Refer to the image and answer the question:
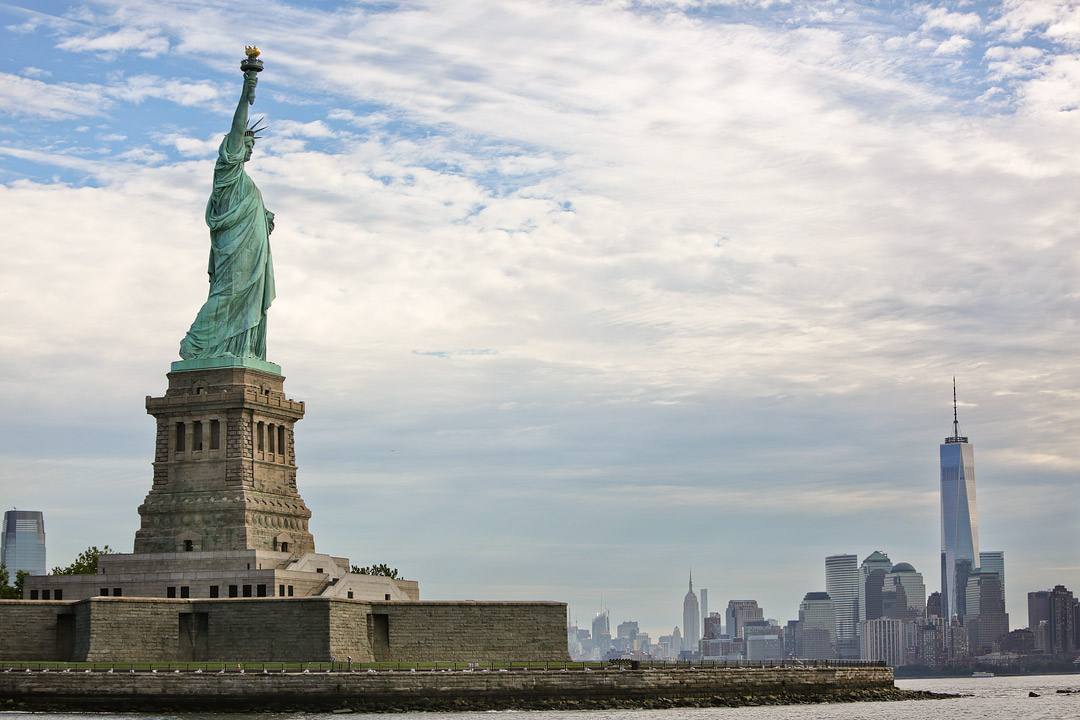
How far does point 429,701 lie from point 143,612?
15.1 m

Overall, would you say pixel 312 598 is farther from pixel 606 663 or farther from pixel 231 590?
pixel 606 663

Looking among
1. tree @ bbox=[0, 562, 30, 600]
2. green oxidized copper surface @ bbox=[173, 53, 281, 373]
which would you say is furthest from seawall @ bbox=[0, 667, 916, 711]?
tree @ bbox=[0, 562, 30, 600]

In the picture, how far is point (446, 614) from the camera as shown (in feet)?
281

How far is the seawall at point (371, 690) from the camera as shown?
7475cm

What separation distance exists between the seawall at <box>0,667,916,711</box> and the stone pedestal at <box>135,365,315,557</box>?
1231 centimetres

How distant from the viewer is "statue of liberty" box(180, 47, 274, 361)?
→ 92062 mm

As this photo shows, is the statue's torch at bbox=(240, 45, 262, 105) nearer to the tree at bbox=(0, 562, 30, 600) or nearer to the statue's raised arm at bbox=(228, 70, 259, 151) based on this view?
the statue's raised arm at bbox=(228, 70, 259, 151)

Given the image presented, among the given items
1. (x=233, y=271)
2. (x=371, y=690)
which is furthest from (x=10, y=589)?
(x=371, y=690)

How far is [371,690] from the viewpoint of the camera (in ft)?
251

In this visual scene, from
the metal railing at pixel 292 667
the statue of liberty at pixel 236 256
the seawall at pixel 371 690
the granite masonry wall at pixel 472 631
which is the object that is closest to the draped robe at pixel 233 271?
the statue of liberty at pixel 236 256

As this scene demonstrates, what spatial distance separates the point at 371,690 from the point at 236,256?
2851cm

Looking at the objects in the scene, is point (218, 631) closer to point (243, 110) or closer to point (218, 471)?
point (218, 471)

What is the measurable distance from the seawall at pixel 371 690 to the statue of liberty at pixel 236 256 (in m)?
22.5

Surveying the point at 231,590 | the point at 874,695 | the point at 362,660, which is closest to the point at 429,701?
the point at 362,660
